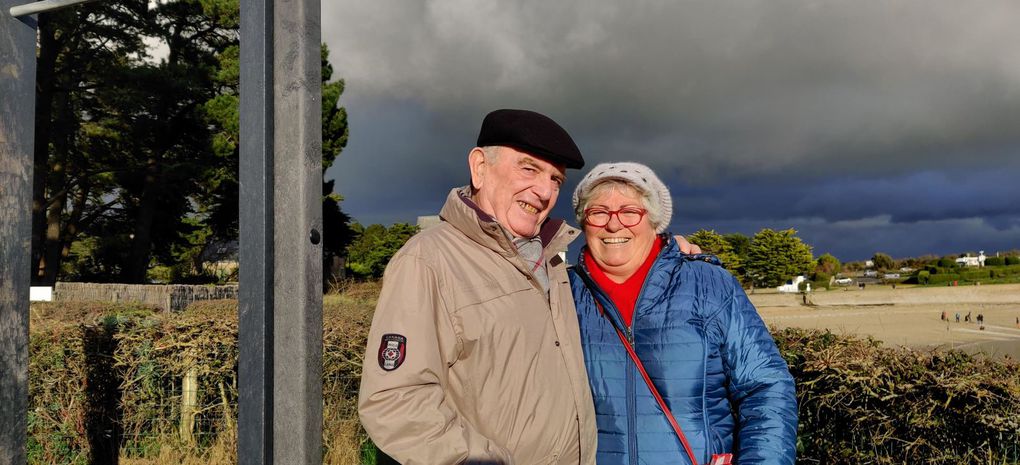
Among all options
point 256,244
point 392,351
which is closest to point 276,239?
point 256,244

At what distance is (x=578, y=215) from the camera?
2449mm

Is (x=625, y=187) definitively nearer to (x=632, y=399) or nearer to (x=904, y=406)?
(x=632, y=399)

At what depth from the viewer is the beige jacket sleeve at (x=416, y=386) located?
161 centimetres

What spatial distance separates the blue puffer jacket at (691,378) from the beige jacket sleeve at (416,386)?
20.0 inches

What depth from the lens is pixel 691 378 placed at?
207 centimetres

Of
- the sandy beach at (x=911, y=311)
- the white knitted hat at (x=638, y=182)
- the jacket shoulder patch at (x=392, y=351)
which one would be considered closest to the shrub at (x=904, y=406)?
the white knitted hat at (x=638, y=182)

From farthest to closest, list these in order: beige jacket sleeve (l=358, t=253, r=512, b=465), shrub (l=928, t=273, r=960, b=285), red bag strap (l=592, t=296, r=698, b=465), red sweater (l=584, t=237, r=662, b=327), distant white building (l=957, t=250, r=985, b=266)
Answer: distant white building (l=957, t=250, r=985, b=266) → shrub (l=928, t=273, r=960, b=285) → red sweater (l=584, t=237, r=662, b=327) → red bag strap (l=592, t=296, r=698, b=465) → beige jacket sleeve (l=358, t=253, r=512, b=465)

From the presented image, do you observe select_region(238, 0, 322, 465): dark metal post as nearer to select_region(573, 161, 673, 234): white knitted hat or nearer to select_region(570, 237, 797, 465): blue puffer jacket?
select_region(570, 237, 797, 465): blue puffer jacket

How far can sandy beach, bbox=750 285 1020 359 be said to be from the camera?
113 ft

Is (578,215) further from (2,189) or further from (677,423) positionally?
(2,189)

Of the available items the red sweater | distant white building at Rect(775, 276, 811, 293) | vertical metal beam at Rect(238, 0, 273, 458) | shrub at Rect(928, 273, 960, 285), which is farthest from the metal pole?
shrub at Rect(928, 273, 960, 285)

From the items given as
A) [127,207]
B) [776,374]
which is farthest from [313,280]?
[127,207]

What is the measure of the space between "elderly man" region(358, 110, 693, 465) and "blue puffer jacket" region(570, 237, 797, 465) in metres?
0.12

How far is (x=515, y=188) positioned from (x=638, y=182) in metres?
0.46
